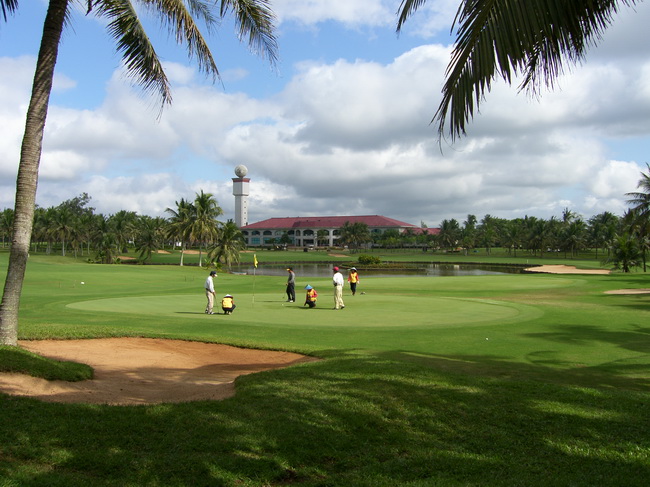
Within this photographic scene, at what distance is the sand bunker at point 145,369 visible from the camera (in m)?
8.20

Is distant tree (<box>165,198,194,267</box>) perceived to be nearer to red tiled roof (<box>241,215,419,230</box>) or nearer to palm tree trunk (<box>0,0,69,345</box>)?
palm tree trunk (<box>0,0,69,345</box>)

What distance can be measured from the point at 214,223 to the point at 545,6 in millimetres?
74880

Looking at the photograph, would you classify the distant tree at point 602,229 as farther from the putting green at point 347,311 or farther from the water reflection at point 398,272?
the putting green at point 347,311

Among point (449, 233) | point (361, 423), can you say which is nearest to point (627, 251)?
point (361, 423)

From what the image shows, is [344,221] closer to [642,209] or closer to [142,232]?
[142,232]

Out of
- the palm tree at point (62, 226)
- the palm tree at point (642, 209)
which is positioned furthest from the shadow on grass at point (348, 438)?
the palm tree at point (62, 226)

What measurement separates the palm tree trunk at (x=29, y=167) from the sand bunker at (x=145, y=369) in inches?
58.9

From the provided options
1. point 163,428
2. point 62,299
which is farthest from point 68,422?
point 62,299

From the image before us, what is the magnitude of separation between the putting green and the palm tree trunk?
9.14 m

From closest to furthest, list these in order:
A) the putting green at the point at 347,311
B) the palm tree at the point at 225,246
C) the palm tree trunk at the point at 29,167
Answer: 1. the palm tree trunk at the point at 29,167
2. the putting green at the point at 347,311
3. the palm tree at the point at 225,246

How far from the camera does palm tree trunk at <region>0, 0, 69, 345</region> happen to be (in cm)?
998

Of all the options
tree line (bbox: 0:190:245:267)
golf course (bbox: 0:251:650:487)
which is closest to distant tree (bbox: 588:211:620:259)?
tree line (bbox: 0:190:245:267)

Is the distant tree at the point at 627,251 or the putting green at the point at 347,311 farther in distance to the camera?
the distant tree at the point at 627,251

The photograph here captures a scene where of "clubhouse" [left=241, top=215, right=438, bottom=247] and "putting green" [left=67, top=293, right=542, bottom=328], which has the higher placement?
"clubhouse" [left=241, top=215, right=438, bottom=247]
